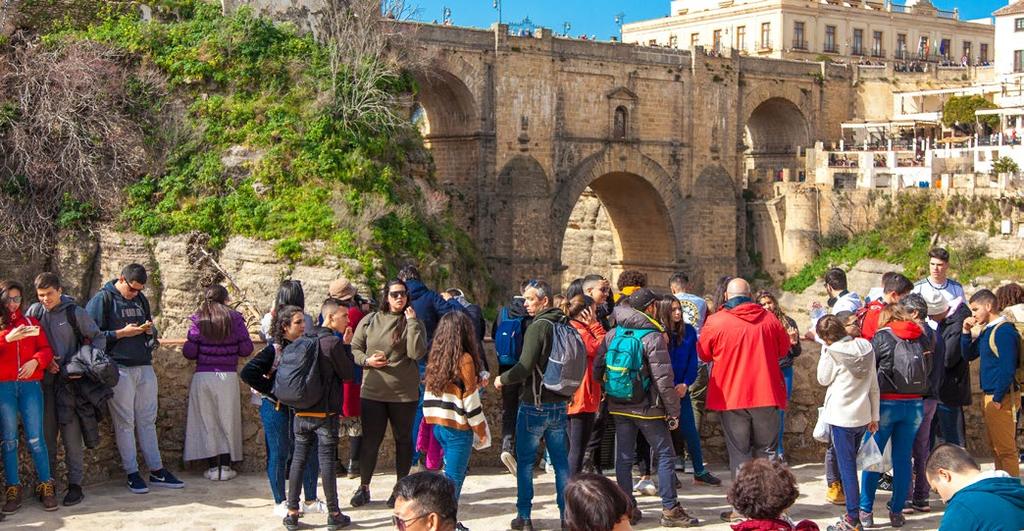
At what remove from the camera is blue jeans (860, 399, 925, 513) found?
8609 mm

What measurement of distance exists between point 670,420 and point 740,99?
3109cm

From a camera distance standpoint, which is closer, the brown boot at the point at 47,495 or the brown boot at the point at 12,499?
the brown boot at the point at 12,499

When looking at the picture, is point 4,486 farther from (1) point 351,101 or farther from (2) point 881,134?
(2) point 881,134

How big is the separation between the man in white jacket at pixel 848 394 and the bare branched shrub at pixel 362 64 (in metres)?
15.8

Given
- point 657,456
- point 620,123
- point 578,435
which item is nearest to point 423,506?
point 657,456

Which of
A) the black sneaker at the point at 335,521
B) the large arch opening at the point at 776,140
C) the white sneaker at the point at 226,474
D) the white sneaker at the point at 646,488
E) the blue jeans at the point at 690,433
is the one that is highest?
the large arch opening at the point at 776,140

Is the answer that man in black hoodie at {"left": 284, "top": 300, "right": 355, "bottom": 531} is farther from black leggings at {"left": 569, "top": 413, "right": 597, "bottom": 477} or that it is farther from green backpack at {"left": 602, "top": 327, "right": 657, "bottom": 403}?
green backpack at {"left": 602, "top": 327, "right": 657, "bottom": 403}

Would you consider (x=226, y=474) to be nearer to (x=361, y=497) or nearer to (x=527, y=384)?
(x=361, y=497)

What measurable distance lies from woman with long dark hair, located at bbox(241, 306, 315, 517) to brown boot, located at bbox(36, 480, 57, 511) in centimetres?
148

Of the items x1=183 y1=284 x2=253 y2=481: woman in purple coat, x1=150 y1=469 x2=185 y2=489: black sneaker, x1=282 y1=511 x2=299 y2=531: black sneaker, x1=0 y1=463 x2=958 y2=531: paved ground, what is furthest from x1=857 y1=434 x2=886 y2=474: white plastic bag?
x1=150 y1=469 x2=185 y2=489: black sneaker

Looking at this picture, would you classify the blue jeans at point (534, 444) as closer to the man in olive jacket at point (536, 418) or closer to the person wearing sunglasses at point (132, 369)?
the man in olive jacket at point (536, 418)

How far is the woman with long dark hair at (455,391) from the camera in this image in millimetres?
8094

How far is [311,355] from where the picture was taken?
839 centimetres

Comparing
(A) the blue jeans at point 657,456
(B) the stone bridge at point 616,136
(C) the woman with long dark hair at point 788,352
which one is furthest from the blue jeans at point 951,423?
(B) the stone bridge at point 616,136
